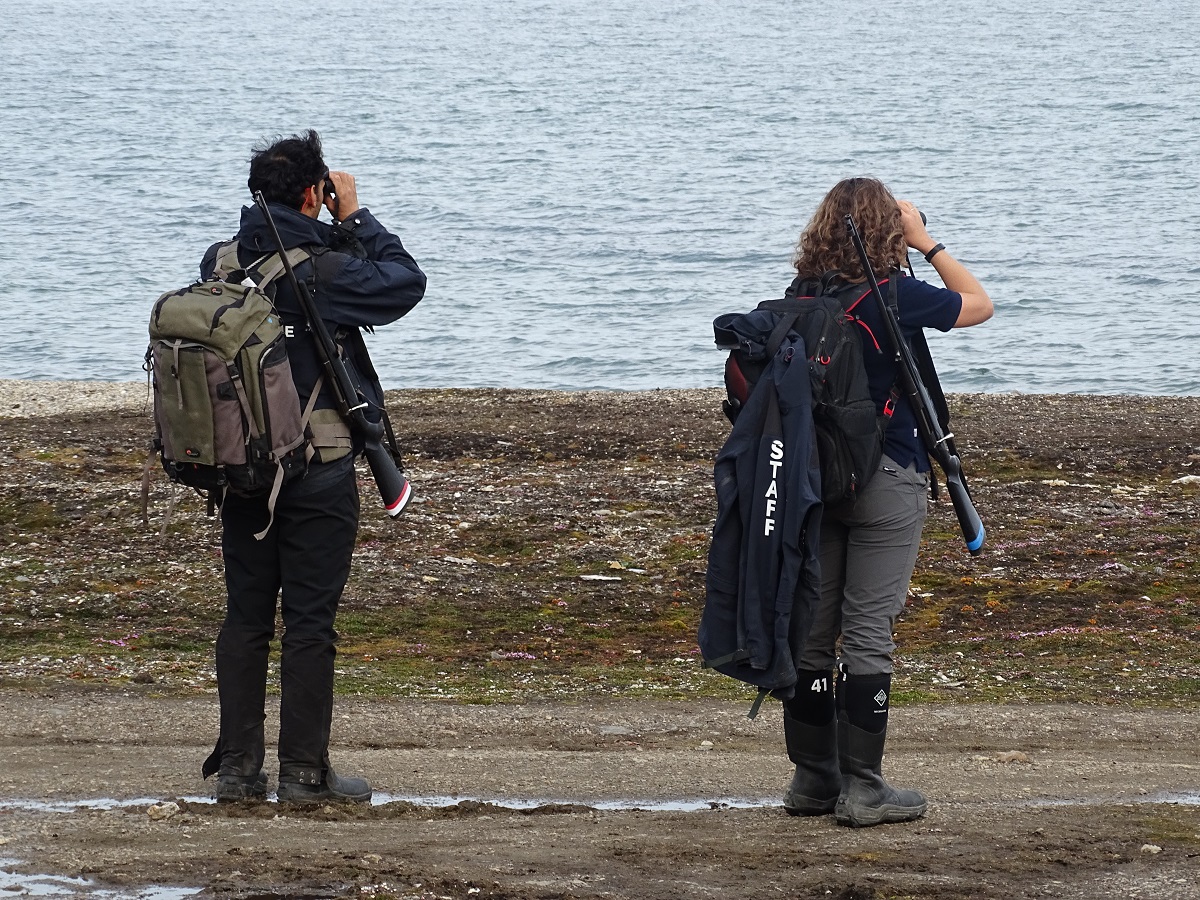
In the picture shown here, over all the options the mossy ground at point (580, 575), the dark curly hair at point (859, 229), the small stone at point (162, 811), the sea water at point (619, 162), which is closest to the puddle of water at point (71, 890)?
the small stone at point (162, 811)

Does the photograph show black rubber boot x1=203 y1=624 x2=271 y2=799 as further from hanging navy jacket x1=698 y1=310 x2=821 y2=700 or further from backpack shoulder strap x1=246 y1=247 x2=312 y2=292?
hanging navy jacket x1=698 y1=310 x2=821 y2=700

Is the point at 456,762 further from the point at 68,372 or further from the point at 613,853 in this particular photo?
the point at 68,372

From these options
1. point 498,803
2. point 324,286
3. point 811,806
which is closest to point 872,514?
point 811,806

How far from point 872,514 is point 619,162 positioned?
54.7 meters

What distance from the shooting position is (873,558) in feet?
17.7

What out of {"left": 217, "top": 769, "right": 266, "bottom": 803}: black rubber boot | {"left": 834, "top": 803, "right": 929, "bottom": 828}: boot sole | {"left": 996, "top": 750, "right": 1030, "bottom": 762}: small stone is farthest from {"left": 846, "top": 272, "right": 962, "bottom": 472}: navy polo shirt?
{"left": 217, "top": 769, "right": 266, "bottom": 803}: black rubber boot

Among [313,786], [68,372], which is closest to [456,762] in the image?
[313,786]

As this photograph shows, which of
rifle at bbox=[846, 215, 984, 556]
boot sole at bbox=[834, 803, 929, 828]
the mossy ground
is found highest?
rifle at bbox=[846, 215, 984, 556]

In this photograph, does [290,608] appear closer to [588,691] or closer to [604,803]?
[604,803]

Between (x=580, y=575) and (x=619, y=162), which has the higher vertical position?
(x=619, y=162)

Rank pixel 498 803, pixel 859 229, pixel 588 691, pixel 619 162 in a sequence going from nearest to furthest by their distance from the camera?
1. pixel 859 229
2. pixel 498 803
3. pixel 588 691
4. pixel 619 162

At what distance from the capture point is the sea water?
1325 inches

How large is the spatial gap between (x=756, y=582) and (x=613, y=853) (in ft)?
3.24

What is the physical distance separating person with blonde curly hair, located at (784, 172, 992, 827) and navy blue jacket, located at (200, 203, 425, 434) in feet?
4.67
